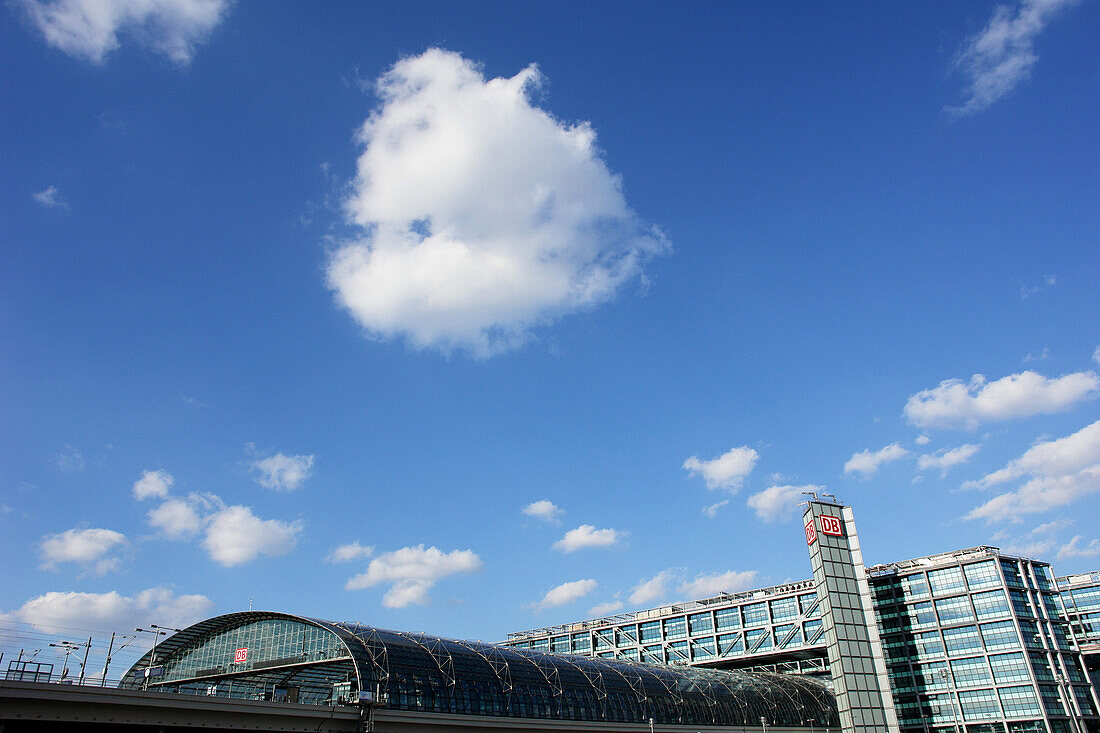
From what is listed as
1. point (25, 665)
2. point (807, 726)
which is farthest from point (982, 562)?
point (25, 665)

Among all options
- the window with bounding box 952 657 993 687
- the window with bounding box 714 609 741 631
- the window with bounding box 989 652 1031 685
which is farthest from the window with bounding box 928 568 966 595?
the window with bounding box 714 609 741 631

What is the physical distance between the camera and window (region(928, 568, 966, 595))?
129 meters

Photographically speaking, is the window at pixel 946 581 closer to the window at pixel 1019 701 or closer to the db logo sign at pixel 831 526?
the window at pixel 1019 701

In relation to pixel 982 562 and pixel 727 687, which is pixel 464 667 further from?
pixel 982 562

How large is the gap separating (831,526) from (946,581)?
1135 inches

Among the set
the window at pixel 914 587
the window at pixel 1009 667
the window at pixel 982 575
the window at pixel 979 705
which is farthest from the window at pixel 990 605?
the window at pixel 979 705

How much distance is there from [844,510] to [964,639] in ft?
101

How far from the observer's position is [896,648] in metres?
132

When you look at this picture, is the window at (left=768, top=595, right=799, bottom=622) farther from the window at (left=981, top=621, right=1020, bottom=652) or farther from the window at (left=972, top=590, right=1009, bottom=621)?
the window at (left=981, top=621, right=1020, bottom=652)

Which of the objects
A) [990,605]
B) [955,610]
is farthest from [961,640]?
[990,605]

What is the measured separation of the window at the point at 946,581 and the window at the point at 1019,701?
54.8ft

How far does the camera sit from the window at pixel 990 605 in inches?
4855

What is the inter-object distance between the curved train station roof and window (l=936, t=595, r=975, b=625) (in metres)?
41.9

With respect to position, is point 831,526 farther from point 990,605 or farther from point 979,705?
point 979,705
